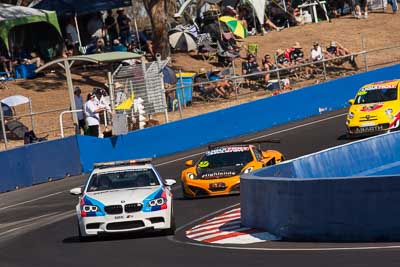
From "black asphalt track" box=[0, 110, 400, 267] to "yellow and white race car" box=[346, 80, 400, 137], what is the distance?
0.73 meters

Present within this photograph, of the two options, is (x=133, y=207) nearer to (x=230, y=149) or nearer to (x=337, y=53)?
(x=230, y=149)

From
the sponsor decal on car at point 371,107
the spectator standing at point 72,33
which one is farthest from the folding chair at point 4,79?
the sponsor decal on car at point 371,107

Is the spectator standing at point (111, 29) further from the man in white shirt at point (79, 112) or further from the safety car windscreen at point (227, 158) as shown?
the safety car windscreen at point (227, 158)

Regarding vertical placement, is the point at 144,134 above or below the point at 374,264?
below

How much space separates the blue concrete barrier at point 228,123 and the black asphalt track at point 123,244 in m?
1.11

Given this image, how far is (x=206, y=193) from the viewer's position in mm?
24219

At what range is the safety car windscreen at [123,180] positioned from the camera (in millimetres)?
18922

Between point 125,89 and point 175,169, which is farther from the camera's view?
point 125,89

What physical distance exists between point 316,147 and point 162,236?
A: 1387cm

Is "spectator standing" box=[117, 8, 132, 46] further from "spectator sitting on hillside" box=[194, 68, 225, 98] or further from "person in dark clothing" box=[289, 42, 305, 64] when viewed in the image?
"spectator sitting on hillside" box=[194, 68, 225, 98]

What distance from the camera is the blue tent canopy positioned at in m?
43.8

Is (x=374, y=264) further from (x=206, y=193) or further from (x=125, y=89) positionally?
(x=125, y=89)

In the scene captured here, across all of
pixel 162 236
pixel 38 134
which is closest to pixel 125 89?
pixel 38 134

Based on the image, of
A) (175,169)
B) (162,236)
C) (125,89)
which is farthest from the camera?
(125,89)
